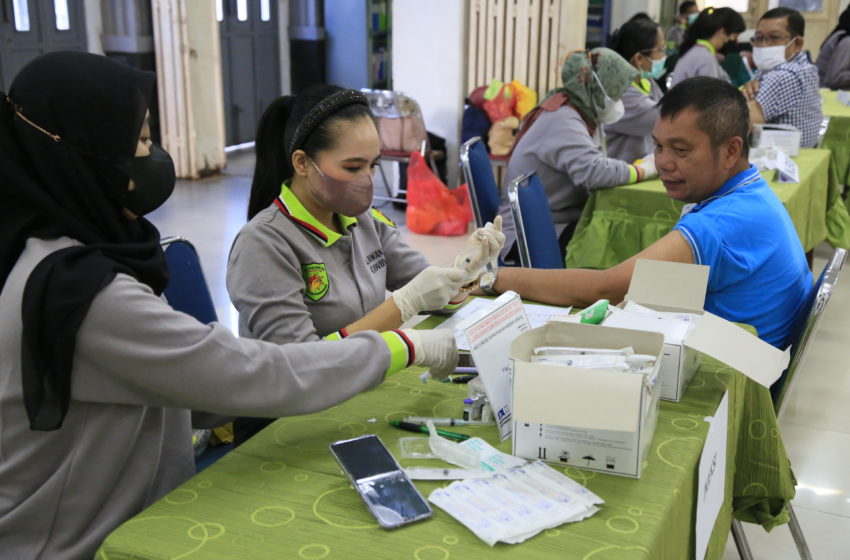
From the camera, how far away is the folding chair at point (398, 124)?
582 cm

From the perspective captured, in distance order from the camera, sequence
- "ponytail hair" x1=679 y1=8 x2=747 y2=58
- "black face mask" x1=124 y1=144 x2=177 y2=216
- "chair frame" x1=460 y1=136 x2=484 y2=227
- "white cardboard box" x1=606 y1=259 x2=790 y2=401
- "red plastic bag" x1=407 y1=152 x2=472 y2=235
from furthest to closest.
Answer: "ponytail hair" x1=679 y1=8 x2=747 y2=58 < "red plastic bag" x1=407 y1=152 x2=472 y2=235 < "chair frame" x1=460 y1=136 x2=484 y2=227 < "white cardboard box" x1=606 y1=259 x2=790 y2=401 < "black face mask" x1=124 y1=144 x2=177 y2=216

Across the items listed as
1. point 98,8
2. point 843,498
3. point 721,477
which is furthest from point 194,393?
point 98,8

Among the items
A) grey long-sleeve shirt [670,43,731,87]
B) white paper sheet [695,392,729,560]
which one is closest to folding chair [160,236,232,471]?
white paper sheet [695,392,729,560]

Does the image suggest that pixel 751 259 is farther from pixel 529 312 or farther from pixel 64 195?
pixel 64 195

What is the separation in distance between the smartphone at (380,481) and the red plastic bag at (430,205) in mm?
4291

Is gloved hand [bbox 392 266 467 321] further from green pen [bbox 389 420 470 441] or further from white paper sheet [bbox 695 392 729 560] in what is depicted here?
white paper sheet [bbox 695 392 729 560]

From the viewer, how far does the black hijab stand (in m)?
1.20

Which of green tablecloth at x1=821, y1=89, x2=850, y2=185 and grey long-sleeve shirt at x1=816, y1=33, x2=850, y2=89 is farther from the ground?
grey long-sleeve shirt at x1=816, y1=33, x2=850, y2=89

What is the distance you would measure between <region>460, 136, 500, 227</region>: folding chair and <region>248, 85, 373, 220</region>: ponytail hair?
4.79ft

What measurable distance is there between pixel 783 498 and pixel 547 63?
16.5ft

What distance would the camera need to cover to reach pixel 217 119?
7328mm

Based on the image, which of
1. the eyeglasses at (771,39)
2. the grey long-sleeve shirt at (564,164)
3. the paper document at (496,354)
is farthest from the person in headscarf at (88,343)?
the eyeglasses at (771,39)

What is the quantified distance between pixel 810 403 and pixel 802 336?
1.55 m

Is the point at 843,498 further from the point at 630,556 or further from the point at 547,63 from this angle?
the point at 547,63
